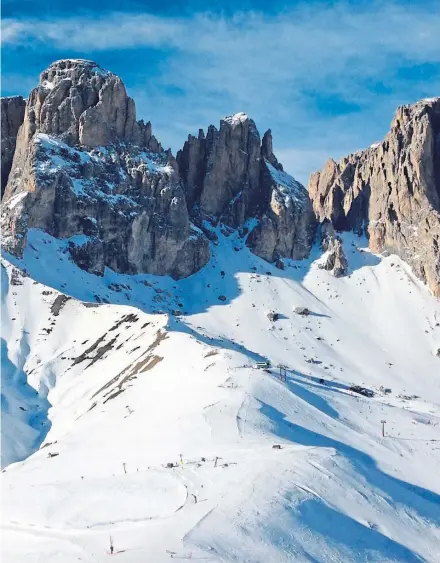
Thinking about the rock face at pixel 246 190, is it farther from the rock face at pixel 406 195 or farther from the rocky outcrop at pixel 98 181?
the rock face at pixel 406 195

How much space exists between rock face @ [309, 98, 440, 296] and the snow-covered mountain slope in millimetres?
6422

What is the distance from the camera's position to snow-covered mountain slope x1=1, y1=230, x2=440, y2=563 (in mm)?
38500

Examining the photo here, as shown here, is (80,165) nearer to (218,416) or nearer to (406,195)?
(406,195)

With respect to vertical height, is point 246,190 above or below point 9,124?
below

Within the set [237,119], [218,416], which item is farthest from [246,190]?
[218,416]

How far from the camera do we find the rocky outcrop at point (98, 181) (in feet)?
502

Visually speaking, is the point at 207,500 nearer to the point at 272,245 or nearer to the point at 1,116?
the point at 272,245

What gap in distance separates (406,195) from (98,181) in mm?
79614

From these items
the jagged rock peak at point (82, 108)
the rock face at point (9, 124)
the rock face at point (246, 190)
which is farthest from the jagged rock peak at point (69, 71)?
the rock face at point (246, 190)

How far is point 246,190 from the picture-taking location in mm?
185875

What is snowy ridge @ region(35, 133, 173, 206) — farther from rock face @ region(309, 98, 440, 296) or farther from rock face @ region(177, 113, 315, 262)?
rock face @ region(309, 98, 440, 296)

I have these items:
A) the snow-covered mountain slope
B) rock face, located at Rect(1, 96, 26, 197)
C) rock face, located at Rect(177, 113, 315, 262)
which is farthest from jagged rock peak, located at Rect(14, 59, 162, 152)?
the snow-covered mountain slope

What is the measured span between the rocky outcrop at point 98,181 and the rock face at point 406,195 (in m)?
47.6

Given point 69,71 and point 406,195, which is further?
point 69,71
